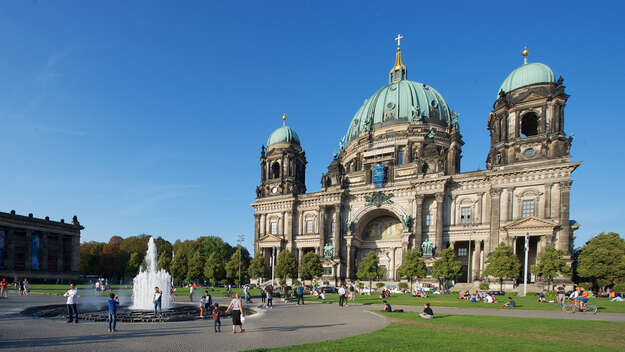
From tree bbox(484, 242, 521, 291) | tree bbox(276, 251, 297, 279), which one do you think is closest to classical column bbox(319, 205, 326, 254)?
tree bbox(276, 251, 297, 279)

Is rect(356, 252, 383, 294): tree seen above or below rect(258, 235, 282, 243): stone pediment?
below

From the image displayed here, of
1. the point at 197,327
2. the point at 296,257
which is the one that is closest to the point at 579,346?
the point at 197,327

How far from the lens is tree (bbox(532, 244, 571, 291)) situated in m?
42.6

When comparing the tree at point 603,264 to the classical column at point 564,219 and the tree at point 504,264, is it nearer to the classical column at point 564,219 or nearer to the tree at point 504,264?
the classical column at point 564,219

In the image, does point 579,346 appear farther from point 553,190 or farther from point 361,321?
point 553,190

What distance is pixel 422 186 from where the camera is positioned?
5962 cm

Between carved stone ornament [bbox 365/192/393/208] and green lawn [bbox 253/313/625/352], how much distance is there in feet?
146

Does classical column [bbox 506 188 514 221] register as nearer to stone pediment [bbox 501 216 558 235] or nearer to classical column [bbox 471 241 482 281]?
stone pediment [bbox 501 216 558 235]

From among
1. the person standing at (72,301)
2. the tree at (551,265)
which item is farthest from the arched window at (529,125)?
the person standing at (72,301)

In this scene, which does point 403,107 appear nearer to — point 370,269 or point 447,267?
point 370,269

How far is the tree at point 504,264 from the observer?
148 feet

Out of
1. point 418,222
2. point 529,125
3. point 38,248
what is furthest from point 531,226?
point 38,248

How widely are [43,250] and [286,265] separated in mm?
48694

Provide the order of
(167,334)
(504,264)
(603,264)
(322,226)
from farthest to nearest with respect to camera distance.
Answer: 1. (322,226)
2. (603,264)
3. (504,264)
4. (167,334)
